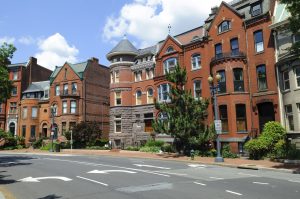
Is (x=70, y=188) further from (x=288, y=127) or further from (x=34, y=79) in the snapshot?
(x=34, y=79)

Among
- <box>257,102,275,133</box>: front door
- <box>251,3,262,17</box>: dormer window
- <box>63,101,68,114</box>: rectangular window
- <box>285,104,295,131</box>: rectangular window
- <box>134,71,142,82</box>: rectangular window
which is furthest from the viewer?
<box>63,101,68,114</box>: rectangular window

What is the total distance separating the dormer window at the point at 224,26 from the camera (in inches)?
1244

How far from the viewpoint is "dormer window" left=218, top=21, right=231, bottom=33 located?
104 feet

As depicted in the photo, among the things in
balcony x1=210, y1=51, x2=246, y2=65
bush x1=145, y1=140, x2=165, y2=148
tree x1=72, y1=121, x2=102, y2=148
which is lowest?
bush x1=145, y1=140, x2=165, y2=148

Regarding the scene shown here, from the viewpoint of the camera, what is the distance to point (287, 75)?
26.3m

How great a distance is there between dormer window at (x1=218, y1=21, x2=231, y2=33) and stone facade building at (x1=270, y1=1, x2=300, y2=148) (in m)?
4.58

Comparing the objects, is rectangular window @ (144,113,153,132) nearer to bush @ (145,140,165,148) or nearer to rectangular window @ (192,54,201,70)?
bush @ (145,140,165,148)

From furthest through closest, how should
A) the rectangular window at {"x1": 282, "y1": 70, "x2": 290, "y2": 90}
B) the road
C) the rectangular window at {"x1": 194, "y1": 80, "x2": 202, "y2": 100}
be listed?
the rectangular window at {"x1": 194, "y1": 80, "x2": 202, "y2": 100}
the rectangular window at {"x1": 282, "y1": 70, "x2": 290, "y2": 90}
the road

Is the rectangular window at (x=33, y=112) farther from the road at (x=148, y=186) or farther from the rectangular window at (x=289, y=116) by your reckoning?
the rectangular window at (x=289, y=116)

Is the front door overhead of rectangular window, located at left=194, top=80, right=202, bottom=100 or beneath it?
beneath

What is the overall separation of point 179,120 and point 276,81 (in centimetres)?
909

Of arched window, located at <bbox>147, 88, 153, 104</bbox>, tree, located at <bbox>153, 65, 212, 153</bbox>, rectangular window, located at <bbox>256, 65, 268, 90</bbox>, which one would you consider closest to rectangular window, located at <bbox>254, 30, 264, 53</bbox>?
rectangular window, located at <bbox>256, 65, 268, 90</bbox>

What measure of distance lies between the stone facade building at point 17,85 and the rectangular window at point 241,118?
141 feet

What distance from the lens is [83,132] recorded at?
4422 centimetres
